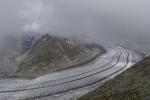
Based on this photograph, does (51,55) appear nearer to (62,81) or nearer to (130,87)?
(62,81)

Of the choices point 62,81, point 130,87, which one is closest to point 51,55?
point 62,81

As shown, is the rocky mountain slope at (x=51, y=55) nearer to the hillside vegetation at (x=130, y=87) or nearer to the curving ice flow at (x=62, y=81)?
the curving ice flow at (x=62, y=81)

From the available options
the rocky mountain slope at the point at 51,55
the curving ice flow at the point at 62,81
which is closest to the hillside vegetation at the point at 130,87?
the curving ice flow at the point at 62,81

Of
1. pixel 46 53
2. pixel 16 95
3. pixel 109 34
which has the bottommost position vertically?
pixel 109 34

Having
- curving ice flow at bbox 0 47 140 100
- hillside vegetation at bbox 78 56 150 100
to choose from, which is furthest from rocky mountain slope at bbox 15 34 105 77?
hillside vegetation at bbox 78 56 150 100

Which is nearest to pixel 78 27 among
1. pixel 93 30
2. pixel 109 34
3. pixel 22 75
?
pixel 93 30

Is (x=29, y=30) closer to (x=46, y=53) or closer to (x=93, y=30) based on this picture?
(x=46, y=53)

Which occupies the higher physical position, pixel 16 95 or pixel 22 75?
pixel 16 95

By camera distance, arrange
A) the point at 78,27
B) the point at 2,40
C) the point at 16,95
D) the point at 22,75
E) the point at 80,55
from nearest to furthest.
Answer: the point at 16,95 < the point at 22,75 < the point at 80,55 < the point at 2,40 < the point at 78,27
